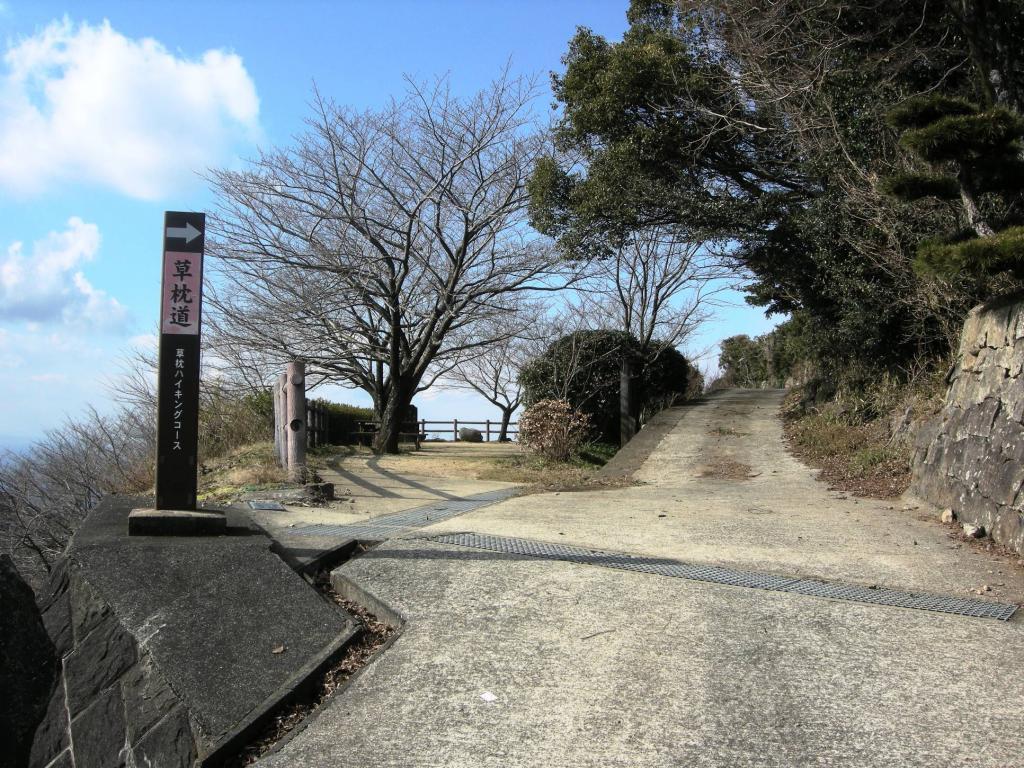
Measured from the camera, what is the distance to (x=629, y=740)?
2895mm

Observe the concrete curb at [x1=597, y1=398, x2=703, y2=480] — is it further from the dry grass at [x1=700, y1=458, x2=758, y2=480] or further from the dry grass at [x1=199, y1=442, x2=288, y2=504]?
the dry grass at [x1=199, y1=442, x2=288, y2=504]

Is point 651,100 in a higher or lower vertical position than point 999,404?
higher

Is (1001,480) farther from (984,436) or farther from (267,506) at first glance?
Result: (267,506)

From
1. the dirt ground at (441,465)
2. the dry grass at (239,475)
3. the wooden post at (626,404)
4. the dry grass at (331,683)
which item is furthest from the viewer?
the wooden post at (626,404)

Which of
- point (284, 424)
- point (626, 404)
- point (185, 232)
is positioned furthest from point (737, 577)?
point (626, 404)

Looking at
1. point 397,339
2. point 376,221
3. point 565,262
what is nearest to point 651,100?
point 565,262

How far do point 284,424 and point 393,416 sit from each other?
22.4ft

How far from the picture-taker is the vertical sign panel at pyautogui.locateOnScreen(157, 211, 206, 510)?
5480 millimetres

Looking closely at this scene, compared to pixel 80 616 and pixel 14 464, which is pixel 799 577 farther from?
pixel 14 464

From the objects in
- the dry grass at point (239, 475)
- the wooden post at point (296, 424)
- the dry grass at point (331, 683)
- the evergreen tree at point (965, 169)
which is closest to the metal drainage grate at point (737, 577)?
the dry grass at point (331, 683)

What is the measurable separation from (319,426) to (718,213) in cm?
904

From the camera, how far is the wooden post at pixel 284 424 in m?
10.0

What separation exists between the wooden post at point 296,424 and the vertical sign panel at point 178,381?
375cm

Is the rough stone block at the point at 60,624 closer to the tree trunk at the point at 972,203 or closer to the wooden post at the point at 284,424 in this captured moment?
the wooden post at the point at 284,424
